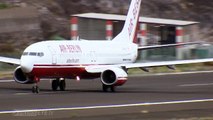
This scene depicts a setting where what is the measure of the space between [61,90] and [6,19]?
32067 mm

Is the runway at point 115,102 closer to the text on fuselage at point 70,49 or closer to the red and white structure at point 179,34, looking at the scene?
the text on fuselage at point 70,49

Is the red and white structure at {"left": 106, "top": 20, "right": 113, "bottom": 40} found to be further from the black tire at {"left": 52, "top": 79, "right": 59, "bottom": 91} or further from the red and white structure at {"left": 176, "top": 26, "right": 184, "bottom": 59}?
the black tire at {"left": 52, "top": 79, "right": 59, "bottom": 91}

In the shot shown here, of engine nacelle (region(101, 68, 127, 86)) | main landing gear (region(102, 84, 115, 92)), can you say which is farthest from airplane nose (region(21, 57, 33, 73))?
main landing gear (region(102, 84, 115, 92))

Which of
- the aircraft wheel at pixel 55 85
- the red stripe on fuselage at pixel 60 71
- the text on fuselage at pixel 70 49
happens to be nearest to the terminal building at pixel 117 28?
the text on fuselage at pixel 70 49

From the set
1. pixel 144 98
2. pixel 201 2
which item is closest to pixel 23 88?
pixel 144 98

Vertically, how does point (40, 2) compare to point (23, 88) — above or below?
above

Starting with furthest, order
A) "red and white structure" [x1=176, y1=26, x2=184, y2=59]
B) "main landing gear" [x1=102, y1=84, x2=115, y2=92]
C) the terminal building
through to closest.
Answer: the terminal building, "red and white structure" [x1=176, y1=26, x2=184, y2=59], "main landing gear" [x1=102, y1=84, x2=115, y2=92]

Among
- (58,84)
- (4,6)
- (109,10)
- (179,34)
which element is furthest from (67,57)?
(109,10)

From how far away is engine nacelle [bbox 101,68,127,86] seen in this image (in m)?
29.0

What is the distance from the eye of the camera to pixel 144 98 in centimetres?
2519

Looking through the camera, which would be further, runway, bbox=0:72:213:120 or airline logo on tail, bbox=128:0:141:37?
airline logo on tail, bbox=128:0:141:37

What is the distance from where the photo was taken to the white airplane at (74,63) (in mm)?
28359

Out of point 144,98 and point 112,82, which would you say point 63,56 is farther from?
point 144,98

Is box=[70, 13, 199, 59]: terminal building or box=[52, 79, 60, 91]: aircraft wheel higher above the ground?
box=[70, 13, 199, 59]: terminal building
